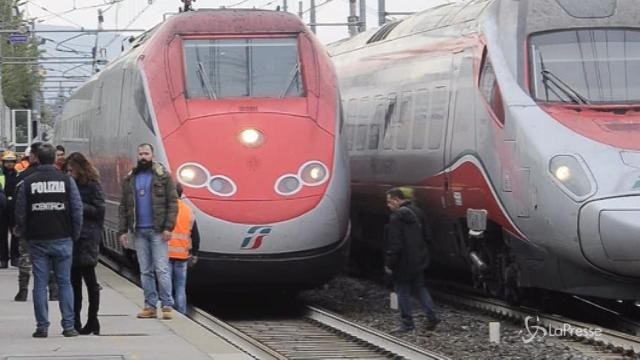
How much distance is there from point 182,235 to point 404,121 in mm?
4844

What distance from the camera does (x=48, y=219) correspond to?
12.8 m

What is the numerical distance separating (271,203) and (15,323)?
298 cm

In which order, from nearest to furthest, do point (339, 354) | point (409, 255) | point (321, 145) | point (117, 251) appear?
point (339, 354), point (409, 255), point (321, 145), point (117, 251)

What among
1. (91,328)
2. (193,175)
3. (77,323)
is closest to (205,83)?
(193,175)

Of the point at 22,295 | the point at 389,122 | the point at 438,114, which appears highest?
the point at 438,114

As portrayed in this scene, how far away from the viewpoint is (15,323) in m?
14.4

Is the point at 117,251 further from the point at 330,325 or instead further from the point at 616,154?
the point at 616,154

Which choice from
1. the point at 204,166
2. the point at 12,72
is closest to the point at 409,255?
the point at 204,166

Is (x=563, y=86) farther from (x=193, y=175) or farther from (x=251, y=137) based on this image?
(x=193, y=175)

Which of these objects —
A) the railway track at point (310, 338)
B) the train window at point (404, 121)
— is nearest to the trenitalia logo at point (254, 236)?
the railway track at point (310, 338)

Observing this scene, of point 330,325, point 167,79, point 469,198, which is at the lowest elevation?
point 330,325

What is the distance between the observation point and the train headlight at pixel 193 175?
16.0m

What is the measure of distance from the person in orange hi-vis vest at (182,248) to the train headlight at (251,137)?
3.46 feet

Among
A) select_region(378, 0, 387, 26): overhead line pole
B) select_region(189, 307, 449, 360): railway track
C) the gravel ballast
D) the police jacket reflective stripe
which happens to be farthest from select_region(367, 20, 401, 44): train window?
select_region(378, 0, 387, 26): overhead line pole
